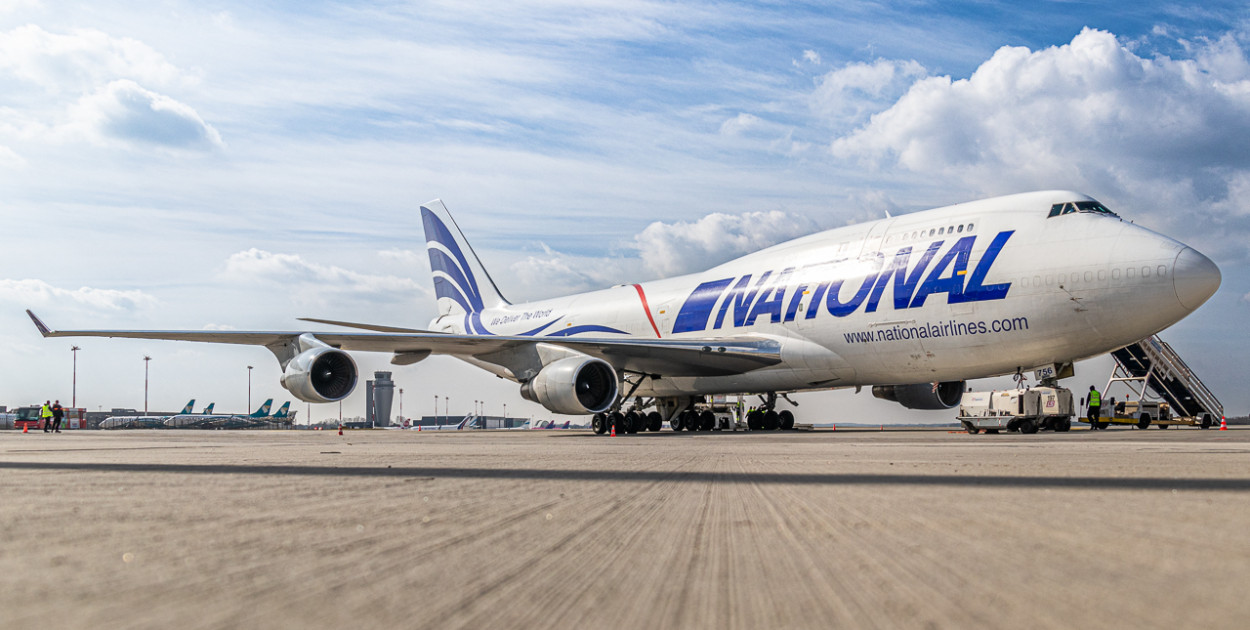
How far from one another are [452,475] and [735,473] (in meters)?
1.68

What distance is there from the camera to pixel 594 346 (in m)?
18.3

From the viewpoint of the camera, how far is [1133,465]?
5328 millimetres

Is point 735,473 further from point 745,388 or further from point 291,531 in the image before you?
point 745,388

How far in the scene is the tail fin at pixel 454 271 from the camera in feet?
98.5

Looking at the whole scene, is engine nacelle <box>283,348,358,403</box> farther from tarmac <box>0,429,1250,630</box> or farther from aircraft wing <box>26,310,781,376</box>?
tarmac <box>0,429,1250,630</box>

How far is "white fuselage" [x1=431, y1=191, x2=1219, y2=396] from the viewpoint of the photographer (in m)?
13.5

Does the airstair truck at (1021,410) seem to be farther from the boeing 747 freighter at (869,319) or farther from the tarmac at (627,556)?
the tarmac at (627,556)

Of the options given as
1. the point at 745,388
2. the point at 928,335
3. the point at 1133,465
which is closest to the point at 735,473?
the point at 1133,465

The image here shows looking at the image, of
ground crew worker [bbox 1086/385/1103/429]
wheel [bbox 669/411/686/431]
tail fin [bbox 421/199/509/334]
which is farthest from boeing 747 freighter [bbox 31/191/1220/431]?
tail fin [bbox 421/199/509/334]

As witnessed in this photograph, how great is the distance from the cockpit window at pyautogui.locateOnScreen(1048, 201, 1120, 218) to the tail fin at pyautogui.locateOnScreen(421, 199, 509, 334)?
19.0 m

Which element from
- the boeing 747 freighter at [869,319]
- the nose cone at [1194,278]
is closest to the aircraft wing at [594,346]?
the boeing 747 freighter at [869,319]

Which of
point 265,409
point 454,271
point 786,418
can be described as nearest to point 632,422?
point 786,418

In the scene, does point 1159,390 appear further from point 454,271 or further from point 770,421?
point 454,271

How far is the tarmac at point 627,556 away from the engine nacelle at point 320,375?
12091mm
